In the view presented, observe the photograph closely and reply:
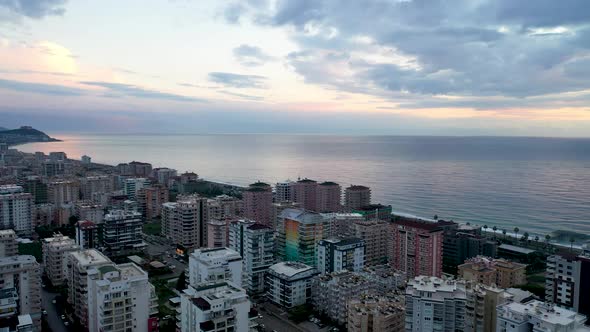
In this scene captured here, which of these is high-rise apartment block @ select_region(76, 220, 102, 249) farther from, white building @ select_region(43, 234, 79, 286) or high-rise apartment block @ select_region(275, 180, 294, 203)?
high-rise apartment block @ select_region(275, 180, 294, 203)

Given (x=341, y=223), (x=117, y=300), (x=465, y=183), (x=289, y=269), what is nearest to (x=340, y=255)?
(x=289, y=269)

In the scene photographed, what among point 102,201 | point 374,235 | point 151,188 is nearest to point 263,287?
point 374,235

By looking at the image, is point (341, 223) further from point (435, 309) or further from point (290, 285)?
point (435, 309)

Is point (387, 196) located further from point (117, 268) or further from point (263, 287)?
point (117, 268)

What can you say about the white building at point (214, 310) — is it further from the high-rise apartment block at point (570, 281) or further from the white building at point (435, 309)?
the high-rise apartment block at point (570, 281)

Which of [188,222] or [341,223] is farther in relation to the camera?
[188,222]

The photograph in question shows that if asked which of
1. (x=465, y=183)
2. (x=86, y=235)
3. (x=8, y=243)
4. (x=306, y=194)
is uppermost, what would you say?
(x=306, y=194)

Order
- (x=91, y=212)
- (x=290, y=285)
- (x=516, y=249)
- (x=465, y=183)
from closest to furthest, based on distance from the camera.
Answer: (x=290, y=285), (x=516, y=249), (x=91, y=212), (x=465, y=183)

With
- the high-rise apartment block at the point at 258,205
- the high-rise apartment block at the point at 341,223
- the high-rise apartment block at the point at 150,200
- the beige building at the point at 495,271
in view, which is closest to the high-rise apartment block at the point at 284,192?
→ the high-rise apartment block at the point at 258,205
